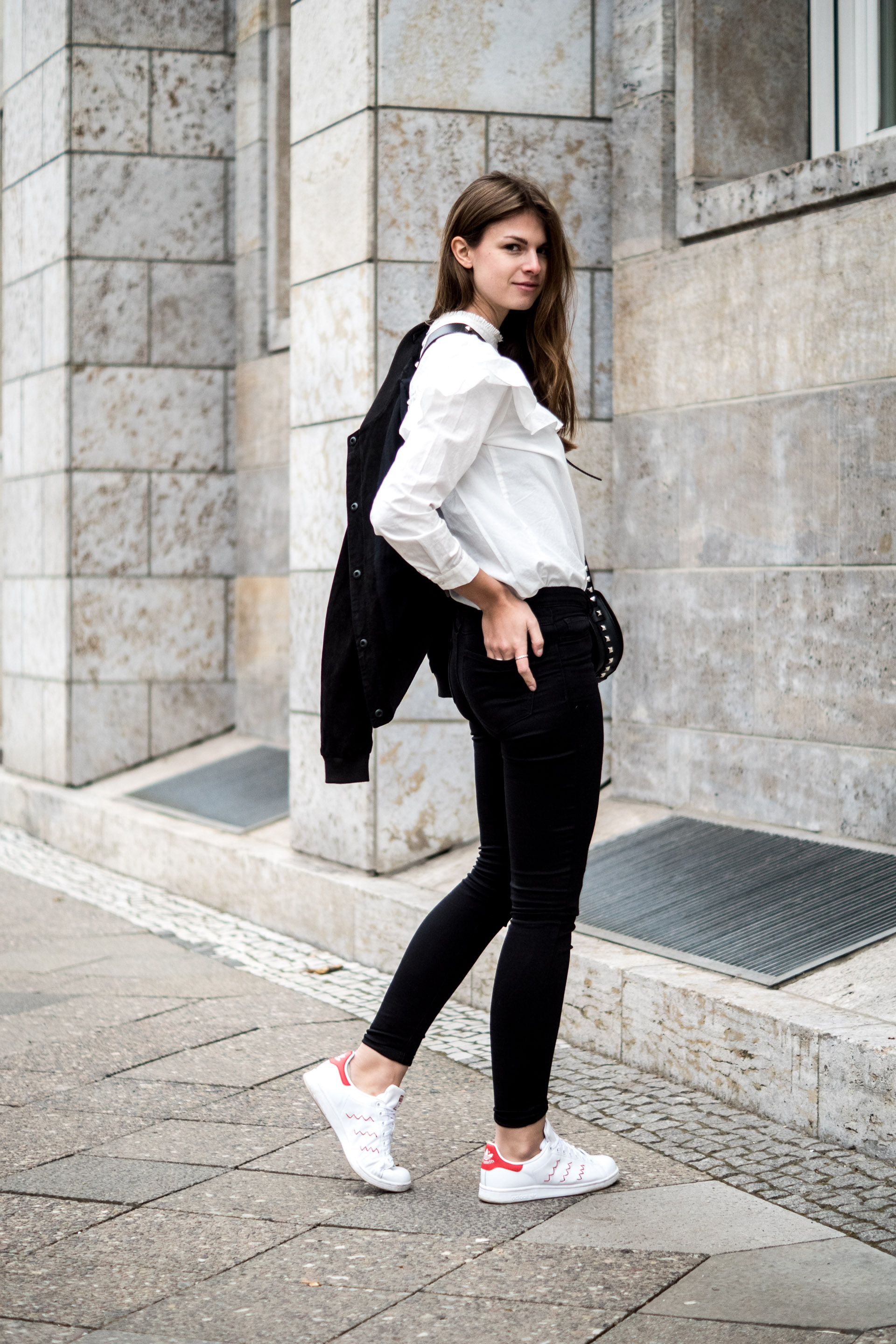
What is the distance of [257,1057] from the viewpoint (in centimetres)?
424

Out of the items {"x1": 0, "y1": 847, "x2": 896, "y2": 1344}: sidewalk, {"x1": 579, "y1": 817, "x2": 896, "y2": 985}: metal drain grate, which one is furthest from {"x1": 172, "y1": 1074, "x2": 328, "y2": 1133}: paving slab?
{"x1": 579, "y1": 817, "x2": 896, "y2": 985}: metal drain grate

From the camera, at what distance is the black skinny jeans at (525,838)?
3029mm

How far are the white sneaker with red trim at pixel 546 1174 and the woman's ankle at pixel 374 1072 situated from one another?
0.24m

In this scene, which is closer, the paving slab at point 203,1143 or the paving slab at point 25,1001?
the paving slab at point 203,1143

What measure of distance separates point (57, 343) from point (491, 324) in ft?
18.1

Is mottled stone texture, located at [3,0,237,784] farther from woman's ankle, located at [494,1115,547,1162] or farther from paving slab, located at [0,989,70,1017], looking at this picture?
woman's ankle, located at [494,1115,547,1162]

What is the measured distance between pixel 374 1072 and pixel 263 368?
5391 mm

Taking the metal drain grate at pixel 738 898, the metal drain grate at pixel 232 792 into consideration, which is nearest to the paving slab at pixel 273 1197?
the metal drain grate at pixel 738 898

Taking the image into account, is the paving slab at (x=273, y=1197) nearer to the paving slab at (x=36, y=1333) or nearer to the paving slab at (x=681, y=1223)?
the paving slab at (x=681, y=1223)

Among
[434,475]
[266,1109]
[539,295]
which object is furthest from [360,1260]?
[539,295]

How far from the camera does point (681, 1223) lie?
3.04 meters

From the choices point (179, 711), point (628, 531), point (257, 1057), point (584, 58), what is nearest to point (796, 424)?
point (628, 531)

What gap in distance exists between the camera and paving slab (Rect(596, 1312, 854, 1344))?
2.51 metres

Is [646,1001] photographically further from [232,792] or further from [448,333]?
[232,792]
